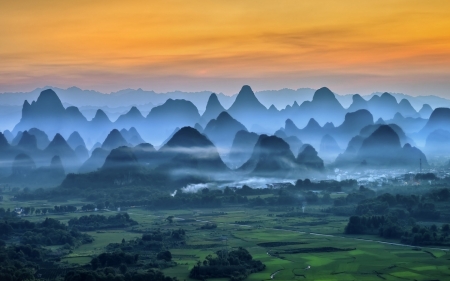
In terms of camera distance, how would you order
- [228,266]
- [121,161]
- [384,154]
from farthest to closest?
[384,154]
[121,161]
[228,266]

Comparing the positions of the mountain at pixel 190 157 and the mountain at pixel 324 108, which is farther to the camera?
the mountain at pixel 324 108

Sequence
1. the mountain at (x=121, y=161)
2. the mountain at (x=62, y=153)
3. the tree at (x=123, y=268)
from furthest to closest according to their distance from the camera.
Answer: the mountain at (x=62, y=153) < the mountain at (x=121, y=161) < the tree at (x=123, y=268)

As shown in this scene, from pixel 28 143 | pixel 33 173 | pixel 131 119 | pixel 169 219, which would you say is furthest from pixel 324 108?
pixel 169 219

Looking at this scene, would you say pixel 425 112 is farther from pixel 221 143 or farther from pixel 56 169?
pixel 56 169

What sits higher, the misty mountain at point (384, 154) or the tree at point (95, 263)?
the misty mountain at point (384, 154)

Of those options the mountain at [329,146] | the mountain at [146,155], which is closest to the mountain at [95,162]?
the mountain at [146,155]

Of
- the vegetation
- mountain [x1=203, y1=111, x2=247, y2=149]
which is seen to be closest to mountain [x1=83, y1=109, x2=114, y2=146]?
mountain [x1=203, y1=111, x2=247, y2=149]

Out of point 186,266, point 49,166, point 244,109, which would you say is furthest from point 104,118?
point 186,266

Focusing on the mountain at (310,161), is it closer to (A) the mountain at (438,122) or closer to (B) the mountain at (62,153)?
(B) the mountain at (62,153)

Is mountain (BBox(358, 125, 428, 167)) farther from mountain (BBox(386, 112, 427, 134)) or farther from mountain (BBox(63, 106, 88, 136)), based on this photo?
mountain (BBox(63, 106, 88, 136))

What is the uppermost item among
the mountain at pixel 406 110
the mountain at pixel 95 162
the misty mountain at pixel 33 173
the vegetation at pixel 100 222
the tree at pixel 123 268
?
the mountain at pixel 406 110
